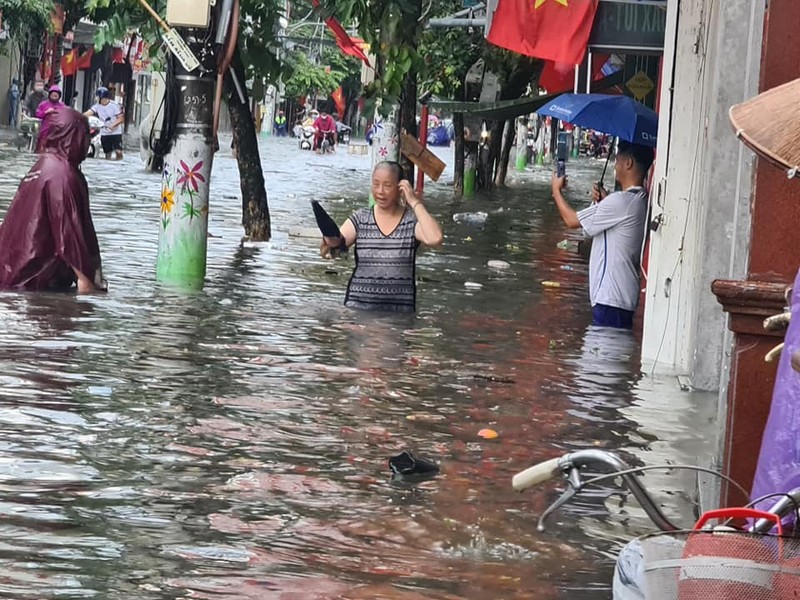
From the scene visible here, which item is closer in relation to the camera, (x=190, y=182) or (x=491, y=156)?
(x=190, y=182)

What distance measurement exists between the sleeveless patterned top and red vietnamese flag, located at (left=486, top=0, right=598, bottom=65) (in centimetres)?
494

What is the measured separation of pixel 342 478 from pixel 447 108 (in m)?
20.8

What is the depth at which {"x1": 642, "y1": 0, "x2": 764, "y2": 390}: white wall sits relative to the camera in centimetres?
898

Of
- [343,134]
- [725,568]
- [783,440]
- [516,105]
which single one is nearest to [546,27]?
[516,105]

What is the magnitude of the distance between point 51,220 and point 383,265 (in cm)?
270

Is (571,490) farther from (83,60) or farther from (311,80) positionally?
(311,80)

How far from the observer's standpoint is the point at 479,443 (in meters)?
8.39

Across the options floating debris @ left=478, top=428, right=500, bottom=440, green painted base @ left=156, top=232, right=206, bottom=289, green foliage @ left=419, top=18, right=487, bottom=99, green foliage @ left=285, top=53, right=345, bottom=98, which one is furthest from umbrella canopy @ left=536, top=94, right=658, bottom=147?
green foliage @ left=285, top=53, right=345, bottom=98

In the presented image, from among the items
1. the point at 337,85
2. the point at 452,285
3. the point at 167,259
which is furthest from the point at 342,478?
the point at 337,85

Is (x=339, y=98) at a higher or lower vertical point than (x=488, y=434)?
higher

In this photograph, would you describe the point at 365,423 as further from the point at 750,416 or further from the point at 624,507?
the point at 750,416

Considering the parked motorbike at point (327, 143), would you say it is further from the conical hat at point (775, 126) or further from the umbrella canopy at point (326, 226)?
the conical hat at point (775, 126)

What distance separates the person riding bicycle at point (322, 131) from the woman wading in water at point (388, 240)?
47360mm

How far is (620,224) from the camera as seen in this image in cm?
1271
